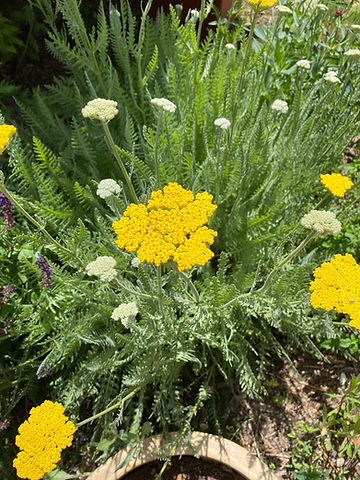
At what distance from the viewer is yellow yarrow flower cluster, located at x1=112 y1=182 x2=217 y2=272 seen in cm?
86

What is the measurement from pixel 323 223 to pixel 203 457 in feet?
3.06

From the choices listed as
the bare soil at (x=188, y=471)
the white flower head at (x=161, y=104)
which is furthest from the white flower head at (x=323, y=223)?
the bare soil at (x=188, y=471)

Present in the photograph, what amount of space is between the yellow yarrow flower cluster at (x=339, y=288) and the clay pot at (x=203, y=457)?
64cm

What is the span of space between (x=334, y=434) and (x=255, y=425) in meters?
0.30

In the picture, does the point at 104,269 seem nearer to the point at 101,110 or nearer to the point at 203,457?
the point at 101,110

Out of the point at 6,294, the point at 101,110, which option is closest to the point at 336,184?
the point at 101,110

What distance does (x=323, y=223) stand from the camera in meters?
0.96

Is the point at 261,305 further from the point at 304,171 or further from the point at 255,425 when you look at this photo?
the point at 304,171

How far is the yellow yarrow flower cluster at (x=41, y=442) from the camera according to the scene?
955 mm

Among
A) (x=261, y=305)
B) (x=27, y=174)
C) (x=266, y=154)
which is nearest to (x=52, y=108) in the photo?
(x=27, y=174)

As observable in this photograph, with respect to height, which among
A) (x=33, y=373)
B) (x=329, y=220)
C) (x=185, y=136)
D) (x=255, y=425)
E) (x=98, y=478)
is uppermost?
(x=185, y=136)

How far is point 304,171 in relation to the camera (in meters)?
1.82

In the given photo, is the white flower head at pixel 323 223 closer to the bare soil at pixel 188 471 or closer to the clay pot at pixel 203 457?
the clay pot at pixel 203 457

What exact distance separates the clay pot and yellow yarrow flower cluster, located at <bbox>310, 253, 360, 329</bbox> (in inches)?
25.1
